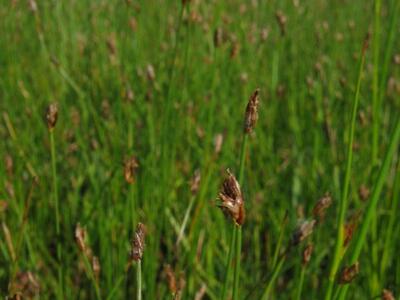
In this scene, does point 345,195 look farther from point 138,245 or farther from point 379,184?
point 138,245

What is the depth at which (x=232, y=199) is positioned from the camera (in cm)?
56

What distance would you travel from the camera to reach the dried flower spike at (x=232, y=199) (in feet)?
1.82

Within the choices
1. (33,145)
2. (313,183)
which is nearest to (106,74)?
(33,145)

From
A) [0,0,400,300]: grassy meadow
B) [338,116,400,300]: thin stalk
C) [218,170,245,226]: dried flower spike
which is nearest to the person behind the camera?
[218,170,245,226]: dried flower spike

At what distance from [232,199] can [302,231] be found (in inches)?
7.0

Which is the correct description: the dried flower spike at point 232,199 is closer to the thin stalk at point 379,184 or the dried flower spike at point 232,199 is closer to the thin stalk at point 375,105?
the thin stalk at point 379,184

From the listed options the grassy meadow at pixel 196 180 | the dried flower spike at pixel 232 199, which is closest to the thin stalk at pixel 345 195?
the grassy meadow at pixel 196 180

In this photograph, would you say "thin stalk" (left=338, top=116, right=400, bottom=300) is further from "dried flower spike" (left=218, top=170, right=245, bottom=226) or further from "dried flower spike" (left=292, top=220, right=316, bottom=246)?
"dried flower spike" (left=218, top=170, right=245, bottom=226)

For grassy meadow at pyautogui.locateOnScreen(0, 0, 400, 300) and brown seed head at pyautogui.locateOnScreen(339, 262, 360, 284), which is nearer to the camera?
brown seed head at pyautogui.locateOnScreen(339, 262, 360, 284)

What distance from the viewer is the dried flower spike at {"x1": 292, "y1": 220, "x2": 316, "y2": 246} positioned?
692 millimetres

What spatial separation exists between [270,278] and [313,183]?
2.69 ft

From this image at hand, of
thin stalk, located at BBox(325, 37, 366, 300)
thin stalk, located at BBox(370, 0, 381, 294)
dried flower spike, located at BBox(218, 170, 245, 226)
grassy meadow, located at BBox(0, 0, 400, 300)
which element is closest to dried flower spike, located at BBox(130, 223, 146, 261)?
grassy meadow, located at BBox(0, 0, 400, 300)

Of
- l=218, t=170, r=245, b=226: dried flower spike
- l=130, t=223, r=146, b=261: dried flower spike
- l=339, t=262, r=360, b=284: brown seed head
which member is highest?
l=218, t=170, r=245, b=226: dried flower spike

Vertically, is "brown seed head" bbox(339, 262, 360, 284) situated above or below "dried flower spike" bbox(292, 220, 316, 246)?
below
